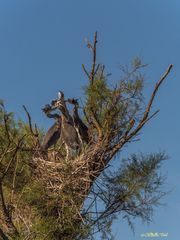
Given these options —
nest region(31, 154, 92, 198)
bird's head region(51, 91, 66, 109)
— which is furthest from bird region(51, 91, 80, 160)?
nest region(31, 154, 92, 198)

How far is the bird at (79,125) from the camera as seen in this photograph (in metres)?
7.11

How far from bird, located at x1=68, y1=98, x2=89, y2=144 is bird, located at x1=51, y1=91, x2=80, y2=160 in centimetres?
6

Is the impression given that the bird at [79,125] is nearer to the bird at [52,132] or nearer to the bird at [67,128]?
the bird at [67,128]

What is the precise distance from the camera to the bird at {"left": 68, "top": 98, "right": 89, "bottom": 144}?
7.11 m

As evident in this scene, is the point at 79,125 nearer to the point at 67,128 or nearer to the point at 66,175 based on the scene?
the point at 67,128

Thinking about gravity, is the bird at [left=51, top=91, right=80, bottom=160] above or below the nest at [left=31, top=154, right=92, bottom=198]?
above

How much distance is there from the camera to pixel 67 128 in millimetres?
7164

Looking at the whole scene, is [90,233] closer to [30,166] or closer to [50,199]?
[50,199]

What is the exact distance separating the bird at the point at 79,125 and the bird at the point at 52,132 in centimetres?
28

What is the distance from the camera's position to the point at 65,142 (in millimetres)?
7129

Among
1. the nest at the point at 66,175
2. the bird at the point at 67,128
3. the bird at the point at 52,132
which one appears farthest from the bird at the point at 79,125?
the nest at the point at 66,175

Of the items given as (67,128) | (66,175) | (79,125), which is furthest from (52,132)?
(66,175)

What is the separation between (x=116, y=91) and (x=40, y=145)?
3.97 feet

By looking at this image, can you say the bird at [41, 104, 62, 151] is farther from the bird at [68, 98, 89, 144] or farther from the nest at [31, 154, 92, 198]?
the nest at [31, 154, 92, 198]
